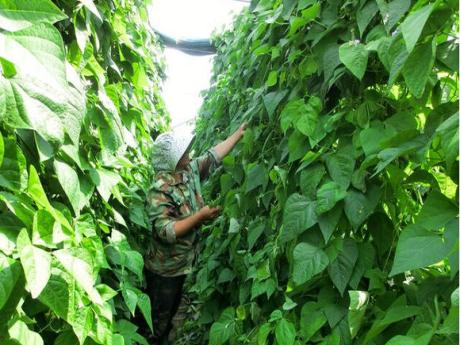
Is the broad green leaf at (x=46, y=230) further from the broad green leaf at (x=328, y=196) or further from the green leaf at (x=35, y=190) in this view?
the broad green leaf at (x=328, y=196)

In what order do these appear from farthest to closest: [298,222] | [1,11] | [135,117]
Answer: [135,117]
[298,222]
[1,11]

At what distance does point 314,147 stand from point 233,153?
86 centimetres

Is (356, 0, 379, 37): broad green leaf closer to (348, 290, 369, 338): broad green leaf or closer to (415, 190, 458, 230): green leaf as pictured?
(415, 190, 458, 230): green leaf

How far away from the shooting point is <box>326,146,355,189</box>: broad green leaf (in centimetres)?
114

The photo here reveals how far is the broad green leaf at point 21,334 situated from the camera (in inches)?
33.0

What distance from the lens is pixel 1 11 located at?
69cm

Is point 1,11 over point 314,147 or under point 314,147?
over

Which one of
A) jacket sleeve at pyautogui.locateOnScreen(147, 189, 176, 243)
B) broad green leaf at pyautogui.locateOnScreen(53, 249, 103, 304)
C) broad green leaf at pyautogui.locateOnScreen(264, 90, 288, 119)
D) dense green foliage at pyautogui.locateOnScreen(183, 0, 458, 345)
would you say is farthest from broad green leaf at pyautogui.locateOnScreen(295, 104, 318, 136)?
jacket sleeve at pyautogui.locateOnScreen(147, 189, 176, 243)

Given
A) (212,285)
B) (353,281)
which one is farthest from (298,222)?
(212,285)

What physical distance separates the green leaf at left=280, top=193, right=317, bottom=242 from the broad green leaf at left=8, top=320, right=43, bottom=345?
58cm

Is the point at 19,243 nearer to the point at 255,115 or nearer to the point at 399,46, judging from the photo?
the point at 399,46

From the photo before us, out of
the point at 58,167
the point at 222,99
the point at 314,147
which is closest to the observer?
the point at 58,167

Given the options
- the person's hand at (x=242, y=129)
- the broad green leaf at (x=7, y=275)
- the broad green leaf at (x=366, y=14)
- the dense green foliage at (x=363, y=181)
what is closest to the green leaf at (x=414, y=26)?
the dense green foliage at (x=363, y=181)

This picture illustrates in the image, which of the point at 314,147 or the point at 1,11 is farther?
the point at 314,147
